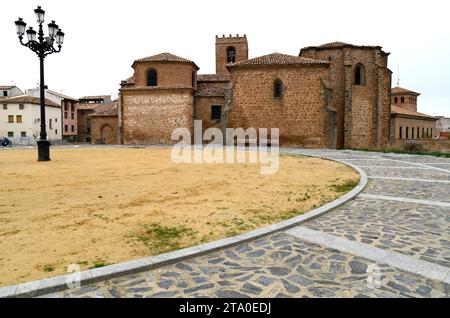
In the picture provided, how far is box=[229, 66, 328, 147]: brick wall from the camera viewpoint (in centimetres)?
2606

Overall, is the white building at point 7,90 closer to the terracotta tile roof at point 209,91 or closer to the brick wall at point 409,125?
the terracotta tile roof at point 209,91

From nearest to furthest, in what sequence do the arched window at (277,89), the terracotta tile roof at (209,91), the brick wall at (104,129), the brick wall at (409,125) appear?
the arched window at (277,89), the terracotta tile roof at (209,91), the brick wall at (409,125), the brick wall at (104,129)

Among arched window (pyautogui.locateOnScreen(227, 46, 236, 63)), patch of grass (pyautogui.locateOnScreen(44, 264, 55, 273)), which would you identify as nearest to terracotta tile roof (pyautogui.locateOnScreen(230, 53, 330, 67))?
arched window (pyautogui.locateOnScreen(227, 46, 236, 63))

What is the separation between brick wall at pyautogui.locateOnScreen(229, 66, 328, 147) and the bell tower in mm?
14595

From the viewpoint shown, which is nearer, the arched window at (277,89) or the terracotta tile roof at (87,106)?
the arched window at (277,89)

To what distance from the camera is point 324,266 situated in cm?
359

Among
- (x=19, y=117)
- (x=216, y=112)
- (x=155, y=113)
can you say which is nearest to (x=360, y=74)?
(x=216, y=112)

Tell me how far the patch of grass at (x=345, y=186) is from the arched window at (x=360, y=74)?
23453mm

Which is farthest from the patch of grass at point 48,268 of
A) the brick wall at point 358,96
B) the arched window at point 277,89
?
the brick wall at point 358,96

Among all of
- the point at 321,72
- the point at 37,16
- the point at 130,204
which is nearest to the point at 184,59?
the point at 321,72

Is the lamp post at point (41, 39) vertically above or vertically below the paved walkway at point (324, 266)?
above

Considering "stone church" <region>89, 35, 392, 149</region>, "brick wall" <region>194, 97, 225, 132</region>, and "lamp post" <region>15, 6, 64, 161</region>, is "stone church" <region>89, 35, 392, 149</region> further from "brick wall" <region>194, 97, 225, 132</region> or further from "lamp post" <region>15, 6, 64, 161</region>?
"lamp post" <region>15, 6, 64, 161</region>

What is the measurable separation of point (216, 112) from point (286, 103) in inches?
323

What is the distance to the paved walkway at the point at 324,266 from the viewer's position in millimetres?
3031
